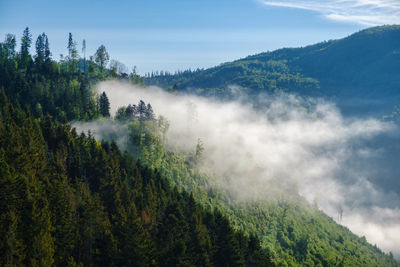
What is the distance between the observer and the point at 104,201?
66.1 metres

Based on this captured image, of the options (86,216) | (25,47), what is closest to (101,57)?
(25,47)

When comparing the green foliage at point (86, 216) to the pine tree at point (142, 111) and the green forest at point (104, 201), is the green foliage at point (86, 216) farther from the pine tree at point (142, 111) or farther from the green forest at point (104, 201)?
the pine tree at point (142, 111)

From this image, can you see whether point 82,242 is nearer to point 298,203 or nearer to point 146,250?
point 146,250

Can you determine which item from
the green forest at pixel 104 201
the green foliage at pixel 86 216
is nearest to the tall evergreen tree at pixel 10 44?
the green forest at pixel 104 201

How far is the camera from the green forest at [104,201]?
45.8 m

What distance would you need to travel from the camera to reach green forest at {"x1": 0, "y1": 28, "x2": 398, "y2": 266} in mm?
45781

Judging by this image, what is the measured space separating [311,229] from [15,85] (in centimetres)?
14928

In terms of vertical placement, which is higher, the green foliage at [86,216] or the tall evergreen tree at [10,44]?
the tall evergreen tree at [10,44]

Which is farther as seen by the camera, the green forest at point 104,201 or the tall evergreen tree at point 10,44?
the tall evergreen tree at point 10,44

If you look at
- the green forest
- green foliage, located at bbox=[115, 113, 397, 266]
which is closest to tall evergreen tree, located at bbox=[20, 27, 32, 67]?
the green forest

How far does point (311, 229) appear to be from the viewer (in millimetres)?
158375

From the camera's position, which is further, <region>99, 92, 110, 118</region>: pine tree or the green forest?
<region>99, 92, 110, 118</region>: pine tree

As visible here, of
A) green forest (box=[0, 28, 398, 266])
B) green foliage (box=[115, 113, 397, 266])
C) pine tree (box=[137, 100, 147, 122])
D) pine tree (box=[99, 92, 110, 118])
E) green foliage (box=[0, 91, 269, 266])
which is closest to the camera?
green foliage (box=[0, 91, 269, 266])

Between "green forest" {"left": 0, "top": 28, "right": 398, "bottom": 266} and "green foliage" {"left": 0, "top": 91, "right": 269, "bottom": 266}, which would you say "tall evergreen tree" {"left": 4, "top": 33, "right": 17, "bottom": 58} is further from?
"green foliage" {"left": 0, "top": 91, "right": 269, "bottom": 266}
